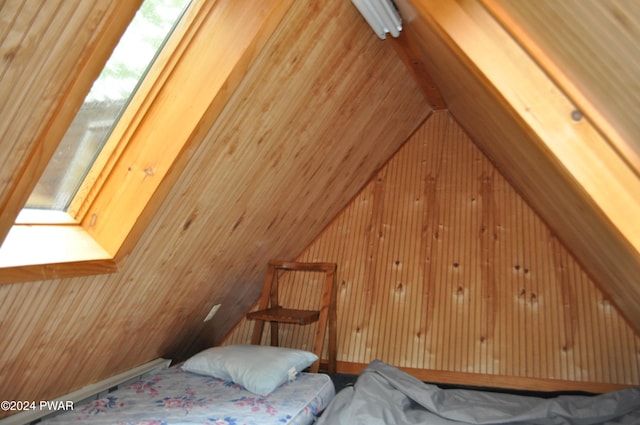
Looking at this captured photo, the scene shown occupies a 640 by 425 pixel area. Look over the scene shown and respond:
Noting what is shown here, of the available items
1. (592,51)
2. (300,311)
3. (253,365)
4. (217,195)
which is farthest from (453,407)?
(592,51)

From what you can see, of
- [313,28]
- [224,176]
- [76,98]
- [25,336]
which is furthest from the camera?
[224,176]

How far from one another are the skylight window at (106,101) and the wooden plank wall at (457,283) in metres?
1.86

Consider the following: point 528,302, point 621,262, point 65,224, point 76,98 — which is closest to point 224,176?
point 65,224

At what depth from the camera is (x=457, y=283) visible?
3.05 m

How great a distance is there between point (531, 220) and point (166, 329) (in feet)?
7.06

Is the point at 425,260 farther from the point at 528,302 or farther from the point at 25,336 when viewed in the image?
the point at 25,336

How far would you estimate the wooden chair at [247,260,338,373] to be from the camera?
2.71m

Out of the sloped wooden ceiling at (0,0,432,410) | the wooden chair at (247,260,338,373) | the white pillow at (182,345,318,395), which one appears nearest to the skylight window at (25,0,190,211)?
the sloped wooden ceiling at (0,0,432,410)

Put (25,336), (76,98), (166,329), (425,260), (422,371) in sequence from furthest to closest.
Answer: (425,260) → (422,371) → (166,329) → (25,336) → (76,98)

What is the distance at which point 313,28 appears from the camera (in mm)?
1812

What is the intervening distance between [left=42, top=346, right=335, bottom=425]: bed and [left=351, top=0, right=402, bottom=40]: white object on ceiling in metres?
1.48

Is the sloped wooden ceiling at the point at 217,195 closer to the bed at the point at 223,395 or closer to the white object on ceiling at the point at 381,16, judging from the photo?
the white object on ceiling at the point at 381,16

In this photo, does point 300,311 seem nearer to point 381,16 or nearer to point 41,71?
point 381,16

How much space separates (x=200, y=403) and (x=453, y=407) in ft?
3.38
